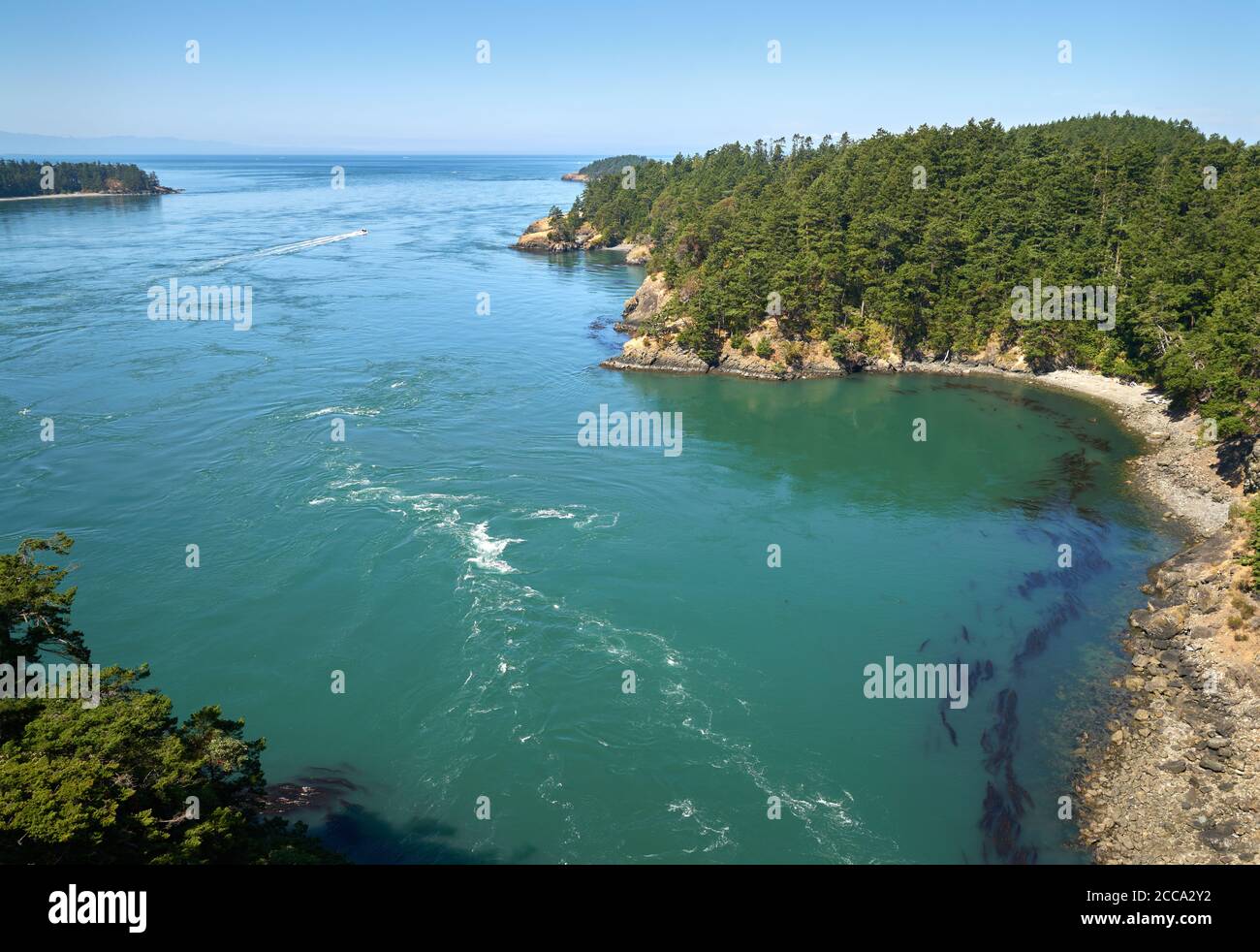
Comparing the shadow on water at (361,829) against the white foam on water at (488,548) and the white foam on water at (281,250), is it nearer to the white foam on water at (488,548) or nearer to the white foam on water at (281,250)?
the white foam on water at (488,548)

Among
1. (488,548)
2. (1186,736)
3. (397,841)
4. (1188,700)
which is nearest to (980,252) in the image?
(1188,700)

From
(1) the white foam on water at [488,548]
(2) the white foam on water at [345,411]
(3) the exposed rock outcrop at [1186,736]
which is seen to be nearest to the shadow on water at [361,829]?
(1) the white foam on water at [488,548]

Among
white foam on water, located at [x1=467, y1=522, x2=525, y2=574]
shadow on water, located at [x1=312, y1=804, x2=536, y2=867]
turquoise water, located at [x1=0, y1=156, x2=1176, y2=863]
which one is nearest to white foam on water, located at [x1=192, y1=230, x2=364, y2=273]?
turquoise water, located at [x1=0, y1=156, x2=1176, y2=863]

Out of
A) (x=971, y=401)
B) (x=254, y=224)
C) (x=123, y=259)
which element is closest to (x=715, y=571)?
(x=971, y=401)

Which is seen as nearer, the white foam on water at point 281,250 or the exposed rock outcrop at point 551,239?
the white foam on water at point 281,250

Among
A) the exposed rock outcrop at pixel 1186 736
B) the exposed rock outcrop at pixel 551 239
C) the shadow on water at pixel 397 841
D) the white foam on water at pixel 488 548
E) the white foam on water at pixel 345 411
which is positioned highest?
the exposed rock outcrop at pixel 551 239

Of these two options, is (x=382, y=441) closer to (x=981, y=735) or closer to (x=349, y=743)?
(x=349, y=743)

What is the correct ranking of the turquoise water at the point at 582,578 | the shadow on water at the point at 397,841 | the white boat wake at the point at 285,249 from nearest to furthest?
the shadow on water at the point at 397,841
the turquoise water at the point at 582,578
the white boat wake at the point at 285,249
